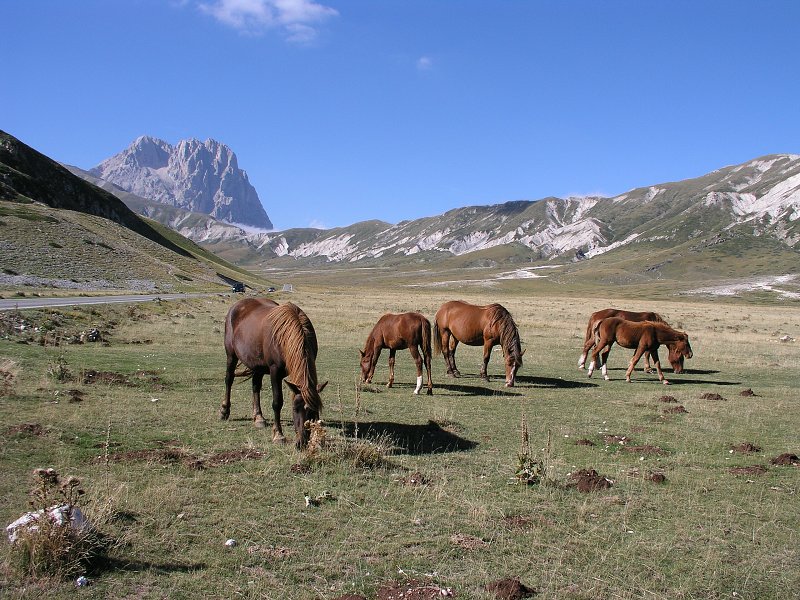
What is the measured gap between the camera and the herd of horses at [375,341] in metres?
9.29

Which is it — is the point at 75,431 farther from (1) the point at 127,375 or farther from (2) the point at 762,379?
(2) the point at 762,379

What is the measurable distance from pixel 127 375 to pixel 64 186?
108m

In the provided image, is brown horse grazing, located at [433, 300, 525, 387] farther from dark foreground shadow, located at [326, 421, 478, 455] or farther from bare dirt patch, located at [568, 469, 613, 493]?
bare dirt patch, located at [568, 469, 613, 493]

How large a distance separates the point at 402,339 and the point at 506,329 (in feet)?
12.0

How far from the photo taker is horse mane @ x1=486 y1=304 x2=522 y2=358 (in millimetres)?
17703

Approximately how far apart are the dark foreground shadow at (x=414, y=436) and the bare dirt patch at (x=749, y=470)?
4349mm

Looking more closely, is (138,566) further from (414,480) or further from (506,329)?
(506,329)

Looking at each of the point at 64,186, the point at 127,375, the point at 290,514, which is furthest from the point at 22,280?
the point at 64,186

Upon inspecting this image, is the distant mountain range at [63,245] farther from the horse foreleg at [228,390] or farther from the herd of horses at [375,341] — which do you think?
the horse foreleg at [228,390]

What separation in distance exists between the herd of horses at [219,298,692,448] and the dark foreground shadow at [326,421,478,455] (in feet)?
3.98

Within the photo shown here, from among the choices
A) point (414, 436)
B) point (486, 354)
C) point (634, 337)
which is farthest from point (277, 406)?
point (634, 337)

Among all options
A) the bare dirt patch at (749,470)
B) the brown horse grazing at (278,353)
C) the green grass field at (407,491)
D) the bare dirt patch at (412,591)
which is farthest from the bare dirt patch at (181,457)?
the bare dirt patch at (749,470)

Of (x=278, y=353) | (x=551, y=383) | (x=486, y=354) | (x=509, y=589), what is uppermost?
(x=278, y=353)

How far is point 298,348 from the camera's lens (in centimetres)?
938
